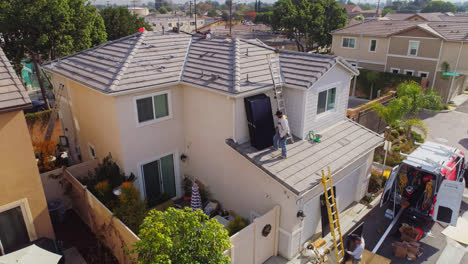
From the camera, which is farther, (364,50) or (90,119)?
(364,50)

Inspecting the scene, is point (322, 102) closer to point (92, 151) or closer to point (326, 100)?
point (326, 100)

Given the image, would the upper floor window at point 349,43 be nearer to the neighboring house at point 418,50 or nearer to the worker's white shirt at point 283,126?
the neighboring house at point 418,50

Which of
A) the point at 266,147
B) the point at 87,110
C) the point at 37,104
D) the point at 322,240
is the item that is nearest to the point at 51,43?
the point at 37,104

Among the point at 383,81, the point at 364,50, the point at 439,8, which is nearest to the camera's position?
the point at 383,81

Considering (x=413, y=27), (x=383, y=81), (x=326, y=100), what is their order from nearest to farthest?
1. (x=326, y=100)
2. (x=413, y=27)
3. (x=383, y=81)

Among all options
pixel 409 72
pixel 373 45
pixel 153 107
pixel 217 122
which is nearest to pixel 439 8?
pixel 373 45


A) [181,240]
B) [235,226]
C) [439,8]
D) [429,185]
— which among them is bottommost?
[235,226]

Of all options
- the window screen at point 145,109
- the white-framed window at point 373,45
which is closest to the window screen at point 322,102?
the window screen at point 145,109
